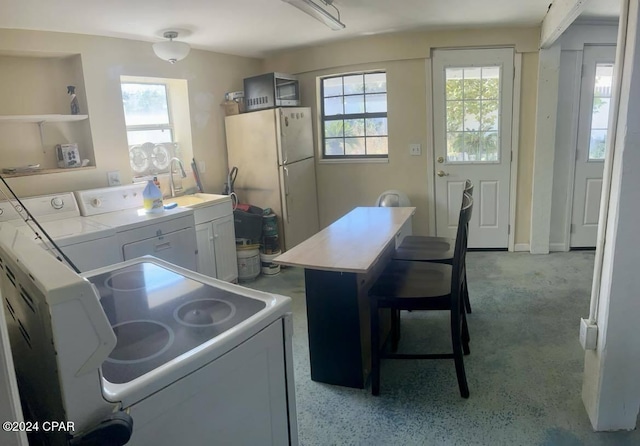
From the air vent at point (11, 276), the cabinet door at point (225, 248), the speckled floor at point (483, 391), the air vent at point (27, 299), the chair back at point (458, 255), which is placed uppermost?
the air vent at point (11, 276)

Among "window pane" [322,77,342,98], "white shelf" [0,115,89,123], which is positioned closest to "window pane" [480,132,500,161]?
"window pane" [322,77,342,98]

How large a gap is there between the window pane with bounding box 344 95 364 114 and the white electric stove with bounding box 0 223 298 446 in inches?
146

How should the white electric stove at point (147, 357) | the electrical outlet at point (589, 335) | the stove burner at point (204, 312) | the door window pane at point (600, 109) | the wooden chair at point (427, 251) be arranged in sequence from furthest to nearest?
1. the door window pane at point (600, 109)
2. the wooden chair at point (427, 251)
3. the electrical outlet at point (589, 335)
4. the stove burner at point (204, 312)
5. the white electric stove at point (147, 357)

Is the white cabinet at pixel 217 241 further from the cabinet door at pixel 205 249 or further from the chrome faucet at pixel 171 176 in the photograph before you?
the chrome faucet at pixel 171 176

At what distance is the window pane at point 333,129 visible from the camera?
4918 millimetres

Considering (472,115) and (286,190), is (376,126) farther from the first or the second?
(286,190)

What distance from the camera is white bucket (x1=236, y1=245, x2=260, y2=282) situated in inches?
164

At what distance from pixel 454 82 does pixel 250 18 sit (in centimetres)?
223

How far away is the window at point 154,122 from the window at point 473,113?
105 inches

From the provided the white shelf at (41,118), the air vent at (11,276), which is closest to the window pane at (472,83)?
the white shelf at (41,118)

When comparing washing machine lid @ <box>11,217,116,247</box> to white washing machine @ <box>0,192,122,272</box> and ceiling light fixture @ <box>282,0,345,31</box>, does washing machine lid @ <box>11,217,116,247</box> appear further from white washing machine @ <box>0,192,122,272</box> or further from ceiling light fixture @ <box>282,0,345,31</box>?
ceiling light fixture @ <box>282,0,345,31</box>

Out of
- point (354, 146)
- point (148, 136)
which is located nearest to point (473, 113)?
point (354, 146)

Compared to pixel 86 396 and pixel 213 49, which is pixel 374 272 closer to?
pixel 86 396

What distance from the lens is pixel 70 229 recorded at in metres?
2.78
